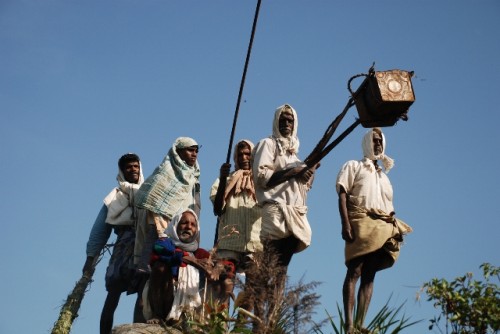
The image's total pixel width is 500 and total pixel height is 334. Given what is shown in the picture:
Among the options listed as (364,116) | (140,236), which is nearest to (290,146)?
(364,116)

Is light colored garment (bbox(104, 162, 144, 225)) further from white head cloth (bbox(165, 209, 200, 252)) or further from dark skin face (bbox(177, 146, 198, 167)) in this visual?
white head cloth (bbox(165, 209, 200, 252))

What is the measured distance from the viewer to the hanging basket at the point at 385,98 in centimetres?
893

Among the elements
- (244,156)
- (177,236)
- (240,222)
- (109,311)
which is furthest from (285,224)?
(109,311)

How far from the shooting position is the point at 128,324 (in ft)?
26.3

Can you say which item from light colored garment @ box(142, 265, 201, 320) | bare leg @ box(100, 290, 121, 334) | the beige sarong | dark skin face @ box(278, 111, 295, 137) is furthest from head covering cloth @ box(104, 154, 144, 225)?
the beige sarong

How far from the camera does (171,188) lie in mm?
9781

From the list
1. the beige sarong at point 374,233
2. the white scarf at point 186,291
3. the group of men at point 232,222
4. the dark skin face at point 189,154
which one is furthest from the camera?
the dark skin face at point 189,154

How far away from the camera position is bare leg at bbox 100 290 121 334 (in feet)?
30.4

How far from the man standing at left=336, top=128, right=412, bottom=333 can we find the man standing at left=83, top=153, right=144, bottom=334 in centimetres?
219

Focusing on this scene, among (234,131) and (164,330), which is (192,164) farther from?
(164,330)

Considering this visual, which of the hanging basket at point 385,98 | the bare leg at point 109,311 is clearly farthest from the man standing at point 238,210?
the hanging basket at point 385,98

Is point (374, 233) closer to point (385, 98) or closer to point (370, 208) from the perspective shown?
point (370, 208)

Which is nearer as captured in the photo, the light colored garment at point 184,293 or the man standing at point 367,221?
the light colored garment at point 184,293

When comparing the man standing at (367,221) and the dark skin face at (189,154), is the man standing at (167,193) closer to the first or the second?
the dark skin face at (189,154)
